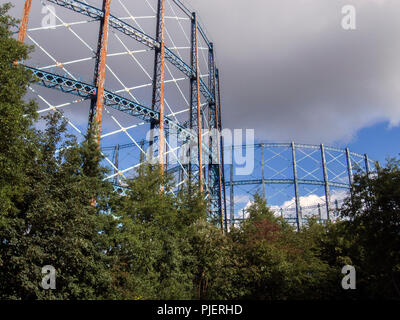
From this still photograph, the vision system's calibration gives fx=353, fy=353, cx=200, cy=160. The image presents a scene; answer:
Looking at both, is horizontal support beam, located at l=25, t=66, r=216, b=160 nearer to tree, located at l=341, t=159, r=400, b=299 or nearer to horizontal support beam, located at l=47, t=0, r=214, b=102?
horizontal support beam, located at l=47, t=0, r=214, b=102

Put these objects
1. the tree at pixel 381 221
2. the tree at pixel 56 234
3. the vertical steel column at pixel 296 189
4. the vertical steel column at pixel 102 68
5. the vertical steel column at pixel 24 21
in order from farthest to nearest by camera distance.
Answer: the vertical steel column at pixel 296 189
the vertical steel column at pixel 102 68
the vertical steel column at pixel 24 21
the tree at pixel 381 221
the tree at pixel 56 234

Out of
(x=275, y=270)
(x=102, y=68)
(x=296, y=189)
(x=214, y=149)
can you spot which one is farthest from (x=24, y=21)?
(x=296, y=189)

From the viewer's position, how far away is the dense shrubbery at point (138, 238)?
10.6 meters

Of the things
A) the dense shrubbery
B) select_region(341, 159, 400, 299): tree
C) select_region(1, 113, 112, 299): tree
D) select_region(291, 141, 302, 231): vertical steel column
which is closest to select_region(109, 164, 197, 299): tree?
the dense shrubbery

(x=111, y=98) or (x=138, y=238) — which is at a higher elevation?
(x=111, y=98)

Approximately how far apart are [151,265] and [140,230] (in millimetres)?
1518

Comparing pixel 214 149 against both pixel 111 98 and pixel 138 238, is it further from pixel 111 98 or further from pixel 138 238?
pixel 138 238

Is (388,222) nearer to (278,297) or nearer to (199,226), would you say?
(278,297)

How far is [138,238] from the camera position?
14430 millimetres

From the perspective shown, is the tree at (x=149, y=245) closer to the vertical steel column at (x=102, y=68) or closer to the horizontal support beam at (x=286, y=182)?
the vertical steel column at (x=102, y=68)

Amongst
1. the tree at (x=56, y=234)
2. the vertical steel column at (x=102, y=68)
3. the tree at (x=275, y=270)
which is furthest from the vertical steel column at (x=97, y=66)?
the tree at (x=275, y=270)

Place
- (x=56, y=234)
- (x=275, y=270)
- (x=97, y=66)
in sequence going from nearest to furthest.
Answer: (x=56, y=234) < (x=275, y=270) < (x=97, y=66)

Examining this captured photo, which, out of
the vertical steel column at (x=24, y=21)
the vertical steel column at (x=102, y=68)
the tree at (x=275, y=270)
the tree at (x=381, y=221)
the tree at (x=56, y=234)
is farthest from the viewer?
the vertical steel column at (x=102, y=68)
